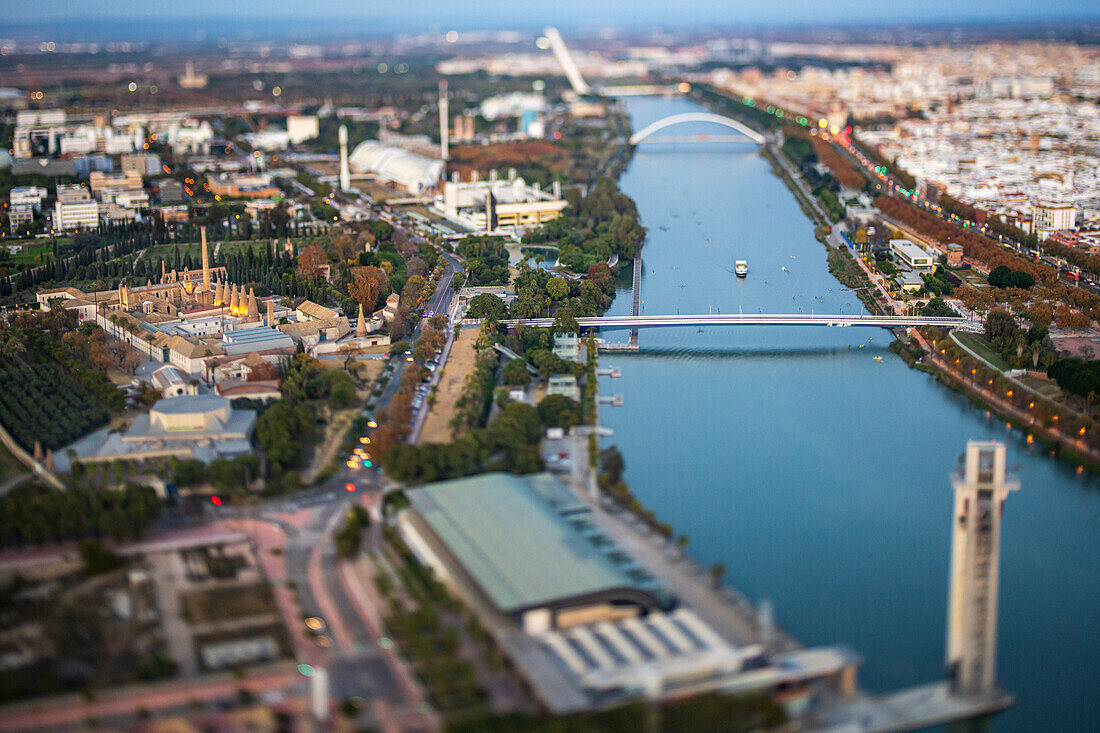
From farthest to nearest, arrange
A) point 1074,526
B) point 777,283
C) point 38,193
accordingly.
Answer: point 38,193
point 777,283
point 1074,526

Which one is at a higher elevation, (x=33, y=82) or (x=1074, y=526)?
(x=33, y=82)

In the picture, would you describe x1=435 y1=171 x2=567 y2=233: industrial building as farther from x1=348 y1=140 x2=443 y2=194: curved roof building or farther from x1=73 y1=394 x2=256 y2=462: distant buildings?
x1=73 y1=394 x2=256 y2=462: distant buildings

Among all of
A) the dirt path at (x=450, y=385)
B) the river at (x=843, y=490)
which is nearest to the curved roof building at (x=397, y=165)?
the river at (x=843, y=490)

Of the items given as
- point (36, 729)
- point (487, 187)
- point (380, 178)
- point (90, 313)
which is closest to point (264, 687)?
Answer: point (36, 729)

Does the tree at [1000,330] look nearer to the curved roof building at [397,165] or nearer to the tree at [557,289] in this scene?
the tree at [557,289]

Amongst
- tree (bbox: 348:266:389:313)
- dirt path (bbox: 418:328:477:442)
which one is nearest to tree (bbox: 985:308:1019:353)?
dirt path (bbox: 418:328:477:442)

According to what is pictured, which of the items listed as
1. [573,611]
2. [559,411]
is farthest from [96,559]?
[559,411]

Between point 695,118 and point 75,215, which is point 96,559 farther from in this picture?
point 695,118

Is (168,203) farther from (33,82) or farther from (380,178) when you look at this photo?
(33,82)
